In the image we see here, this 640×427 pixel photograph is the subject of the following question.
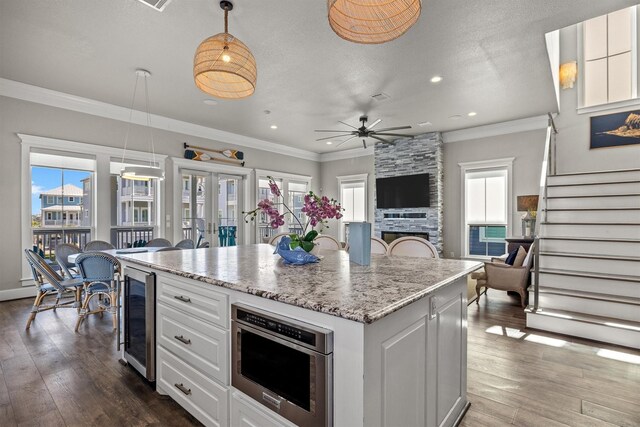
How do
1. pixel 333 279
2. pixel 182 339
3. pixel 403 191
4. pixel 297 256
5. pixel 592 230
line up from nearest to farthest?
1. pixel 333 279
2. pixel 182 339
3. pixel 297 256
4. pixel 592 230
5. pixel 403 191

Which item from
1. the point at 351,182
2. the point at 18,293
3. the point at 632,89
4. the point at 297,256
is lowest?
the point at 18,293

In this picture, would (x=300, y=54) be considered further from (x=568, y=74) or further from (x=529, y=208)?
(x=568, y=74)

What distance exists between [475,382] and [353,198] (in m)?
6.92

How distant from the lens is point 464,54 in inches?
141

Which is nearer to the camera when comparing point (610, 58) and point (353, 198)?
point (610, 58)

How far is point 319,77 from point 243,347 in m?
Answer: 3.70

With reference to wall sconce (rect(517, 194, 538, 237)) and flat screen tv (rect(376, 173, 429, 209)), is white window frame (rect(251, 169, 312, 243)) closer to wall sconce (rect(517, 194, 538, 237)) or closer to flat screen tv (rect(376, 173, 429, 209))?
flat screen tv (rect(376, 173, 429, 209))

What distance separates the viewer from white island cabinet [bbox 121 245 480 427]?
1.09 meters

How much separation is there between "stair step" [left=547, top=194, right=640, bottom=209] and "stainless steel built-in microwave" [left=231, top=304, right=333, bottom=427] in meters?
4.87

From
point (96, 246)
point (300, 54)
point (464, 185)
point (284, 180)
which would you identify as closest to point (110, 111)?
point (96, 246)

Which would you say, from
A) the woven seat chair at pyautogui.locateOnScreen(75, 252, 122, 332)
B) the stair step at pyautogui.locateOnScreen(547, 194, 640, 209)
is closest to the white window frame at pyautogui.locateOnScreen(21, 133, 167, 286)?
the woven seat chair at pyautogui.locateOnScreen(75, 252, 122, 332)

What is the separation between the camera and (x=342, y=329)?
3.58ft

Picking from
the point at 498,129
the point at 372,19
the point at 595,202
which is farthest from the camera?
the point at 498,129

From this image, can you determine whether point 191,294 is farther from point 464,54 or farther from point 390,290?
point 464,54
